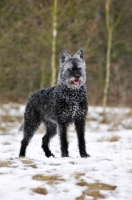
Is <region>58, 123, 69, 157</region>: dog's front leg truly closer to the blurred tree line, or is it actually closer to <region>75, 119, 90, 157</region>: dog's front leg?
<region>75, 119, 90, 157</region>: dog's front leg

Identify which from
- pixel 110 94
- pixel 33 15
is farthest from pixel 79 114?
pixel 110 94

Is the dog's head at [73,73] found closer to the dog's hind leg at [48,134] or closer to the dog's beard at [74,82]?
the dog's beard at [74,82]

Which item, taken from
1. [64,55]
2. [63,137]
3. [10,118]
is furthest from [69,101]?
[10,118]

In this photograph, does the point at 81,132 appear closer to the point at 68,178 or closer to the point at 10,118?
the point at 68,178

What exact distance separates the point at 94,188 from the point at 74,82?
2.27 metres

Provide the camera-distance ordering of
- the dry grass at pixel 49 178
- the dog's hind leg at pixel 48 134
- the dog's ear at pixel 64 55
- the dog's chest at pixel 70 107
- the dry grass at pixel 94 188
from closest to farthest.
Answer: the dry grass at pixel 94 188 → the dry grass at pixel 49 178 → the dog's chest at pixel 70 107 → the dog's ear at pixel 64 55 → the dog's hind leg at pixel 48 134

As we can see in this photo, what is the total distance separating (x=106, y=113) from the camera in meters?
20.5

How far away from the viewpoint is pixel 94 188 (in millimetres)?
5477

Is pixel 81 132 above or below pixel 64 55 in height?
below

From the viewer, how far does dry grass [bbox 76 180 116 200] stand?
5.27 metres

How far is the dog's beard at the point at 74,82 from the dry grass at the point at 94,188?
2066mm

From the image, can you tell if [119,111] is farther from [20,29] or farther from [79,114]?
[79,114]

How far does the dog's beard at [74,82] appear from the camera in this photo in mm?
7169

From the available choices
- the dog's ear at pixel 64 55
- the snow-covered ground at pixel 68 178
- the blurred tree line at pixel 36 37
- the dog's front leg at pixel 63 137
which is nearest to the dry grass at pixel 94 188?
the snow-covered ground at pixel 68 178
